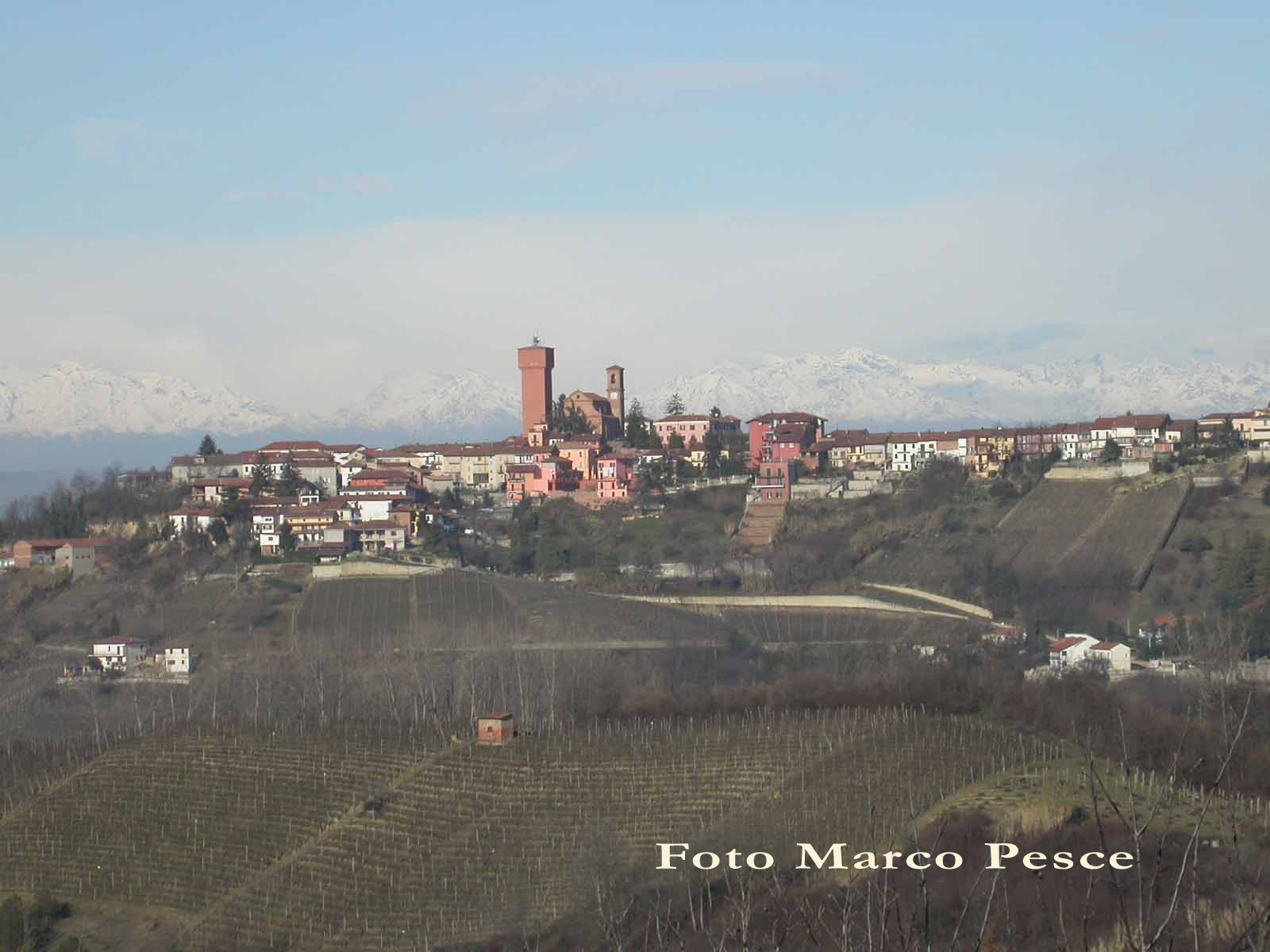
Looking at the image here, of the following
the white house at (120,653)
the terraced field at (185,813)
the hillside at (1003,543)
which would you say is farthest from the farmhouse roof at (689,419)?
the terraced field at (185,813)

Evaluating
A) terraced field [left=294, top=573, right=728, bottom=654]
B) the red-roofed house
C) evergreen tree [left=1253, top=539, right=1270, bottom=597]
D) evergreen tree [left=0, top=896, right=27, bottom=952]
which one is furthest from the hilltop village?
evergreen tree [left=0, top=896, right=27, bottom=952]

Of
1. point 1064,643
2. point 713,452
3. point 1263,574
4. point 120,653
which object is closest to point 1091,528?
point 1263,574

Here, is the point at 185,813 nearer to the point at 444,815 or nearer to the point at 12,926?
the point at 12,926

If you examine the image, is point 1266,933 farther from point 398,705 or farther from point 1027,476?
point 1027,476

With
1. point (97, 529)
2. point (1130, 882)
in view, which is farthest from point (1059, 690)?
point (97, 529)

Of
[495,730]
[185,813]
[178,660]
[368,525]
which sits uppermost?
[368,525]

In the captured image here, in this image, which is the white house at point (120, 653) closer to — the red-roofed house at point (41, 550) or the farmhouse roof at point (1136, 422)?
the red-roofed house at point (41, 550)

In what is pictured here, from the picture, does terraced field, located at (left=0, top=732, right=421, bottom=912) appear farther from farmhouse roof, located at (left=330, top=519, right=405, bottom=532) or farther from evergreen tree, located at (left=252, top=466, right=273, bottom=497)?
evergreen tree, located at (left=252, top=466, right=273, bottom=497)
